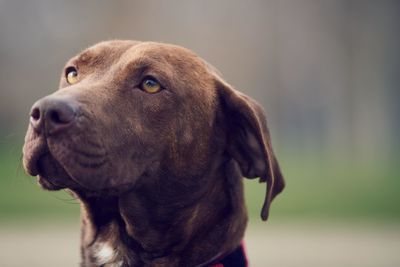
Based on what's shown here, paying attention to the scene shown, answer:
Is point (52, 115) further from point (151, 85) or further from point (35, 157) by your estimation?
point (151, 85)

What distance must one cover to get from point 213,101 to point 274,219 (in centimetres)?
822

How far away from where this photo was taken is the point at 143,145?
4.10 meters

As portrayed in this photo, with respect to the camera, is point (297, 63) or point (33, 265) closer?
point (33, 265)

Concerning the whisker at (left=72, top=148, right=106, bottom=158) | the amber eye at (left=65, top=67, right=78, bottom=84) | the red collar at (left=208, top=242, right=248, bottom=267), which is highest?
the amber eye at (left=65, top=67, right=78, bottom=84)

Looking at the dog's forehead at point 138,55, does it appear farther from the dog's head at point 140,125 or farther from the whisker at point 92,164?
the whisker at point 92,164

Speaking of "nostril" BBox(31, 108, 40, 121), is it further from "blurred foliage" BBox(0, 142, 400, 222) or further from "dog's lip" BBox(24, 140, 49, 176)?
"blurred foliage" BBox(0, 142, 400, 222)

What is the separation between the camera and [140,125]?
Answer: 411 cm

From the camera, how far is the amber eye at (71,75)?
14.6ft

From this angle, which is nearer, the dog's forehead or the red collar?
the red collar

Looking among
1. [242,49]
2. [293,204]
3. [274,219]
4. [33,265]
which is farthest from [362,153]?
[33,265]

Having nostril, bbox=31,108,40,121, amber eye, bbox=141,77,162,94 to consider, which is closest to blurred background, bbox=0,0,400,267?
amber eye, bbox=141,77,162,94

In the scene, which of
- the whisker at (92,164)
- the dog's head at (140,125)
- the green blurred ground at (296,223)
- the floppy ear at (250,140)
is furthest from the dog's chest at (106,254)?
the green blurred ground at (296,223)

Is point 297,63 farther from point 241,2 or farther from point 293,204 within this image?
point 293,204

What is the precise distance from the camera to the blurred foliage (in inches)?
499
